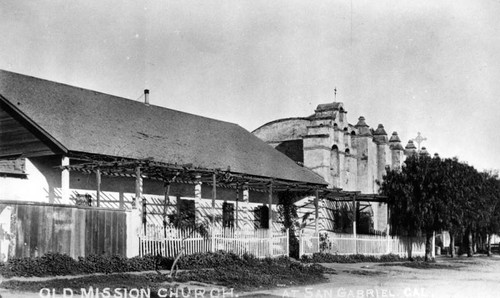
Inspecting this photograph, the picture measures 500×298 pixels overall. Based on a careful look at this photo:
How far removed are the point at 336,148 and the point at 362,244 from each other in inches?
343

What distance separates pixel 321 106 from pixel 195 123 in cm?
973

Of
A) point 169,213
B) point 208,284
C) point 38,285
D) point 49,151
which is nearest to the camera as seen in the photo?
point 38,285

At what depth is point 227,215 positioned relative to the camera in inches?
1166

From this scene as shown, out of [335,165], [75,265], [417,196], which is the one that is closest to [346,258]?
[417,196]

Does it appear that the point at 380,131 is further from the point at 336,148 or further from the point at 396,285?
the point at 396,285

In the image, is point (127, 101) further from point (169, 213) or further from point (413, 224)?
point (413, 224)

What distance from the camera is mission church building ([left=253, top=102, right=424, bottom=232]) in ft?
122

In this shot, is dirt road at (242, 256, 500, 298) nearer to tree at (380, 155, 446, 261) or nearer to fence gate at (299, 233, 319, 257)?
fence gate at (299, 233, 319, 257)

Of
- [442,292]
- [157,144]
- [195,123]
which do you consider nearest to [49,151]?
[157,144]

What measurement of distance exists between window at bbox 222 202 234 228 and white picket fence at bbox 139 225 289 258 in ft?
11.7

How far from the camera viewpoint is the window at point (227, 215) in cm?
2936

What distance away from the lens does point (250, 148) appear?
3356cm

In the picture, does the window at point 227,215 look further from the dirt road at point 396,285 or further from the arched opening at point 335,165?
the arched opening at point 335,165

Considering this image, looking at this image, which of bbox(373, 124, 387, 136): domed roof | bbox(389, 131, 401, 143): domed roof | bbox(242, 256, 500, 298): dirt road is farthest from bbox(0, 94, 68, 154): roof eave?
bbox(389, 131, 401, 143): domed roof
